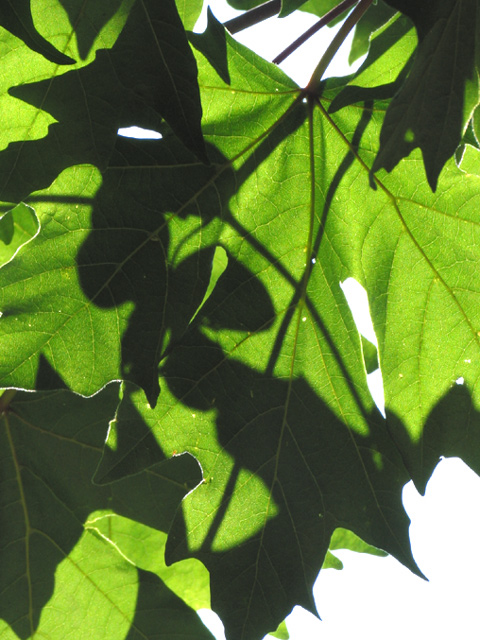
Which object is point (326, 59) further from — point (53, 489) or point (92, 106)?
point (53, 489)

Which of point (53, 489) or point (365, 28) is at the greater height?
point (365, 28)

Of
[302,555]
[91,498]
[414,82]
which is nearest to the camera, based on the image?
[414,82]

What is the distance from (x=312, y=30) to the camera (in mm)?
1314

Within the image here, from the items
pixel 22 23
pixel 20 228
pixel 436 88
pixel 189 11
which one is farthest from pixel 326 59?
pixel 20 228

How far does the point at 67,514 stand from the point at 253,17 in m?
1.13

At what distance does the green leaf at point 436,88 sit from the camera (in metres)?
0.87

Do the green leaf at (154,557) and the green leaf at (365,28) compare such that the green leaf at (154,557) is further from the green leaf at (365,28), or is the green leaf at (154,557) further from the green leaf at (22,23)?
the green leaf at (365,28)

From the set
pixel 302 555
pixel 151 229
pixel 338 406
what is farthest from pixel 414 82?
pixel 302 555

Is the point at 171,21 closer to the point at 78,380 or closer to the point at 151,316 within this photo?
the point at 151,316

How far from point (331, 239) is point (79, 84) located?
529 millimetres

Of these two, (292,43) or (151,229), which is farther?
(292,43)

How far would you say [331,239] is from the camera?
130 centimetres

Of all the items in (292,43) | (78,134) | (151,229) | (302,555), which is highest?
(292,43)

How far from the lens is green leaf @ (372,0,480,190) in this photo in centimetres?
87
